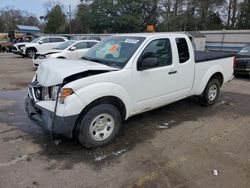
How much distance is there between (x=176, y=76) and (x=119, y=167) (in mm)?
2228

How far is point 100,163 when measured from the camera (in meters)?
3.37

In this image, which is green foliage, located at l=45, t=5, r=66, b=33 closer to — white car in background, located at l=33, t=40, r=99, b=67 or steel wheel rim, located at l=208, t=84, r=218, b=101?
white car in background, located at l=33, t=40, r=99, b=67

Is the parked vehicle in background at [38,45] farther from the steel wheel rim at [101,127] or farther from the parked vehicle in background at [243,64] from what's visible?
the steel wheel rim at [101,127]

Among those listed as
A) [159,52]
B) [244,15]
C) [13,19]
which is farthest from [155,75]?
[13,19]

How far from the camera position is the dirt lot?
300 centimetres

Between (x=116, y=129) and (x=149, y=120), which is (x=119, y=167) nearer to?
(x=116, y=129)

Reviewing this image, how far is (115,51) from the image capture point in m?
4.35

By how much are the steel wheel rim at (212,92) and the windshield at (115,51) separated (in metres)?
2.61

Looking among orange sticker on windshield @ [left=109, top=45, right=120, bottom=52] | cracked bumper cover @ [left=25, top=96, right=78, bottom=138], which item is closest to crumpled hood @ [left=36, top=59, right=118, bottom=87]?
cracked bumper cover @ [left=25, top=96, right=78, bottom=138]

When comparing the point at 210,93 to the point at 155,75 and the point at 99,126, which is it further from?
the point at 99,126

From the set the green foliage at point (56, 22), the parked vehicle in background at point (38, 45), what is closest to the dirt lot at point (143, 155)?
the parked vehicle in background at point (38, 45)

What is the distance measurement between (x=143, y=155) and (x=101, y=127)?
0.78 metres

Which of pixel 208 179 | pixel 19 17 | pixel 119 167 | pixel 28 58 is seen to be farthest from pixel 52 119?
pixel 19 17

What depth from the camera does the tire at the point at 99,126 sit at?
3.52 m
